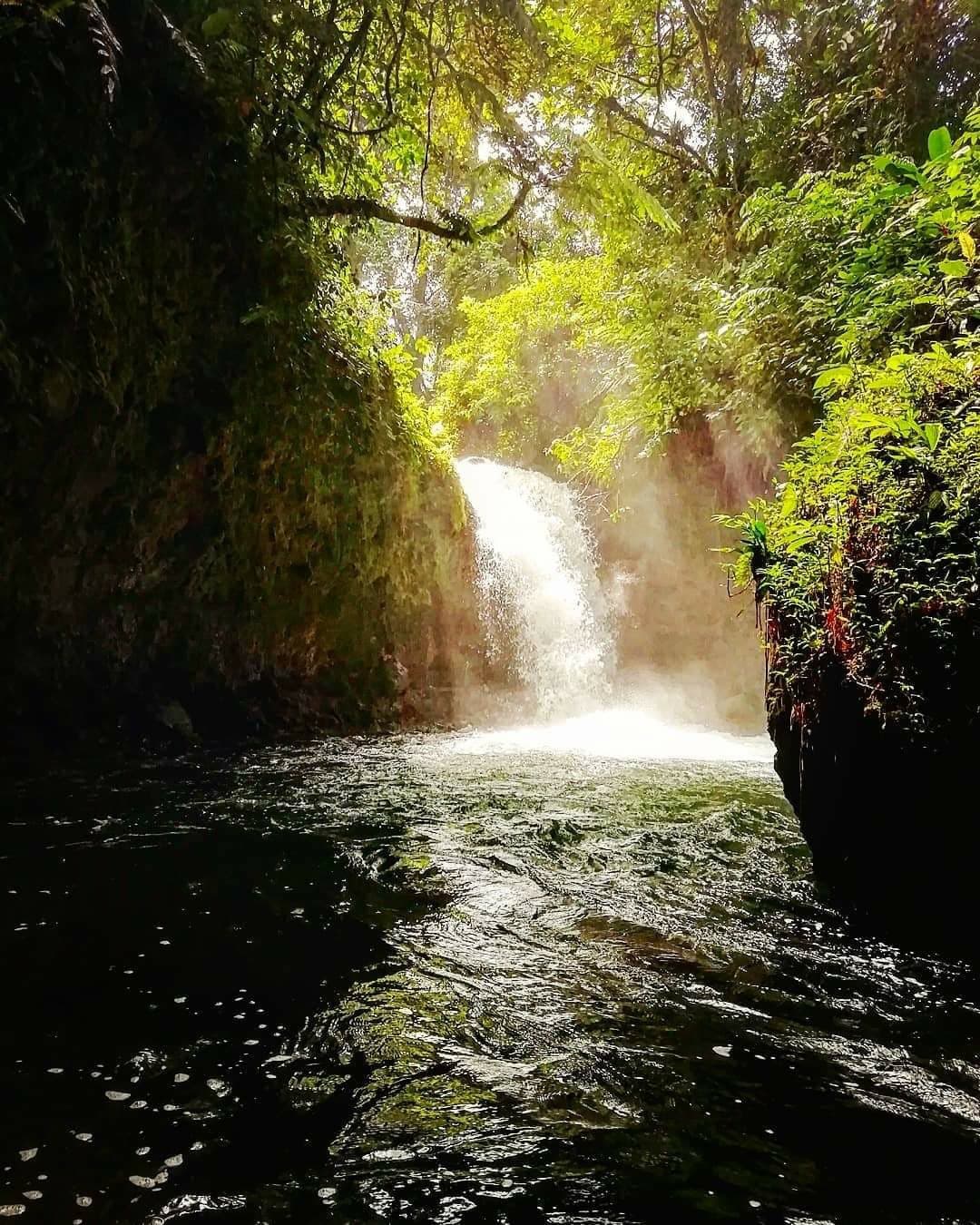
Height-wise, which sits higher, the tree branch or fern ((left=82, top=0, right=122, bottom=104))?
the tree branch

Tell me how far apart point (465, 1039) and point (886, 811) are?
190cm

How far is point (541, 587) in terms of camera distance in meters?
12.5

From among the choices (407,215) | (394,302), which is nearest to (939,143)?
(407,215)

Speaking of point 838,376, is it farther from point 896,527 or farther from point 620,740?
point 620,740

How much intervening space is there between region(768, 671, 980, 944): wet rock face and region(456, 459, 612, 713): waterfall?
8.20 metres

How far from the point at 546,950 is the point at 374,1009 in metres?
0.76

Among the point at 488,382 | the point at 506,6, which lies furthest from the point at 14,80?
the point at 488,382

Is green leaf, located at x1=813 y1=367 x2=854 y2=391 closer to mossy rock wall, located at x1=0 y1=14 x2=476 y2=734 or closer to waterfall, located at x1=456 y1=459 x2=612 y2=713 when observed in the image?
mossy rock wall, located at x1=0 y1=14 x2=476 y2=734

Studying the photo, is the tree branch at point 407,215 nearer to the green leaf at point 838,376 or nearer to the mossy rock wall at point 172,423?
the mossy rock wall at point 172,423

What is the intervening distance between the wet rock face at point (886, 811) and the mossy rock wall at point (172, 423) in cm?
548

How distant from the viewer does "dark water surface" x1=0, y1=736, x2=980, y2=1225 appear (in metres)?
1.50

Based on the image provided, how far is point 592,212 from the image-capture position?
7680 mm

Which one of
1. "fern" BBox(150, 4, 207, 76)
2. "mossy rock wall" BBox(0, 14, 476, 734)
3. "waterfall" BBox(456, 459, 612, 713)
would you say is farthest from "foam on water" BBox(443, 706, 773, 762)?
"fern" BBox(150, 4, 207, 76)

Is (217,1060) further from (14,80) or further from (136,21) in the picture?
(136,21)
